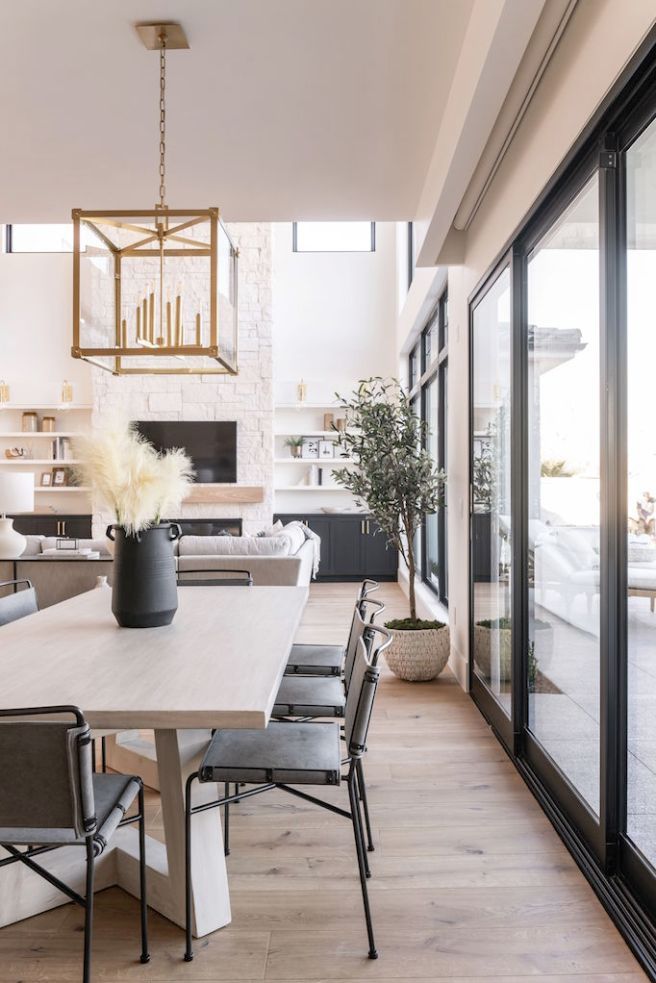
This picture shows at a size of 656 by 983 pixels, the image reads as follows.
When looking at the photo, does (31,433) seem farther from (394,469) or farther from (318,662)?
(318,662)

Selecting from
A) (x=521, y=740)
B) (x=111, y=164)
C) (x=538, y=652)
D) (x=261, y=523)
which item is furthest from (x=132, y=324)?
(x=261, y=523)

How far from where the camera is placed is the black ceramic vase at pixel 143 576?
92.0 inches

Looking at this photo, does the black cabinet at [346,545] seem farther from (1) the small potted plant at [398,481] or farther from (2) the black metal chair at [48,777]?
(2) the black metal chair at [48,777]

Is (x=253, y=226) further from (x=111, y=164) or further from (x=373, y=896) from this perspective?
(x=373, y=896)

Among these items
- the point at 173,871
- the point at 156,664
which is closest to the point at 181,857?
the point at 173,871

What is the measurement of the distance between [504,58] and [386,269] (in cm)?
751

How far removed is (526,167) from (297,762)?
7.57 ft

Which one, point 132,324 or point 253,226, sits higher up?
point 253,226

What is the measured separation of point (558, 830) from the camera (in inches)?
99.4

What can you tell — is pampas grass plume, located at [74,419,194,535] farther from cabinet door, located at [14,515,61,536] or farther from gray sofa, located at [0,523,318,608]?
cabinet door, located at [14,515,61,536]

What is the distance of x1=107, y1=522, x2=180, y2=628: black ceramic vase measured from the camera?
2338 millimetres

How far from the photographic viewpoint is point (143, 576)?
7.73 feet

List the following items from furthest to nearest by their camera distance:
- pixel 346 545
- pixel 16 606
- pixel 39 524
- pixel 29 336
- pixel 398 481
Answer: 1. pixel 29 336
2. pixel 39 524
3. pixel 346 545
4. pixel 398 481
5. pixel 16 606

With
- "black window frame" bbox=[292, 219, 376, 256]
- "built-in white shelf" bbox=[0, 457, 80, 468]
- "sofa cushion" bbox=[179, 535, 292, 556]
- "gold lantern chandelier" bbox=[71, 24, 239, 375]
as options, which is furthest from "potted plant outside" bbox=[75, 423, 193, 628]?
"black window frame" bbox=[292, 219, 376, 256]
